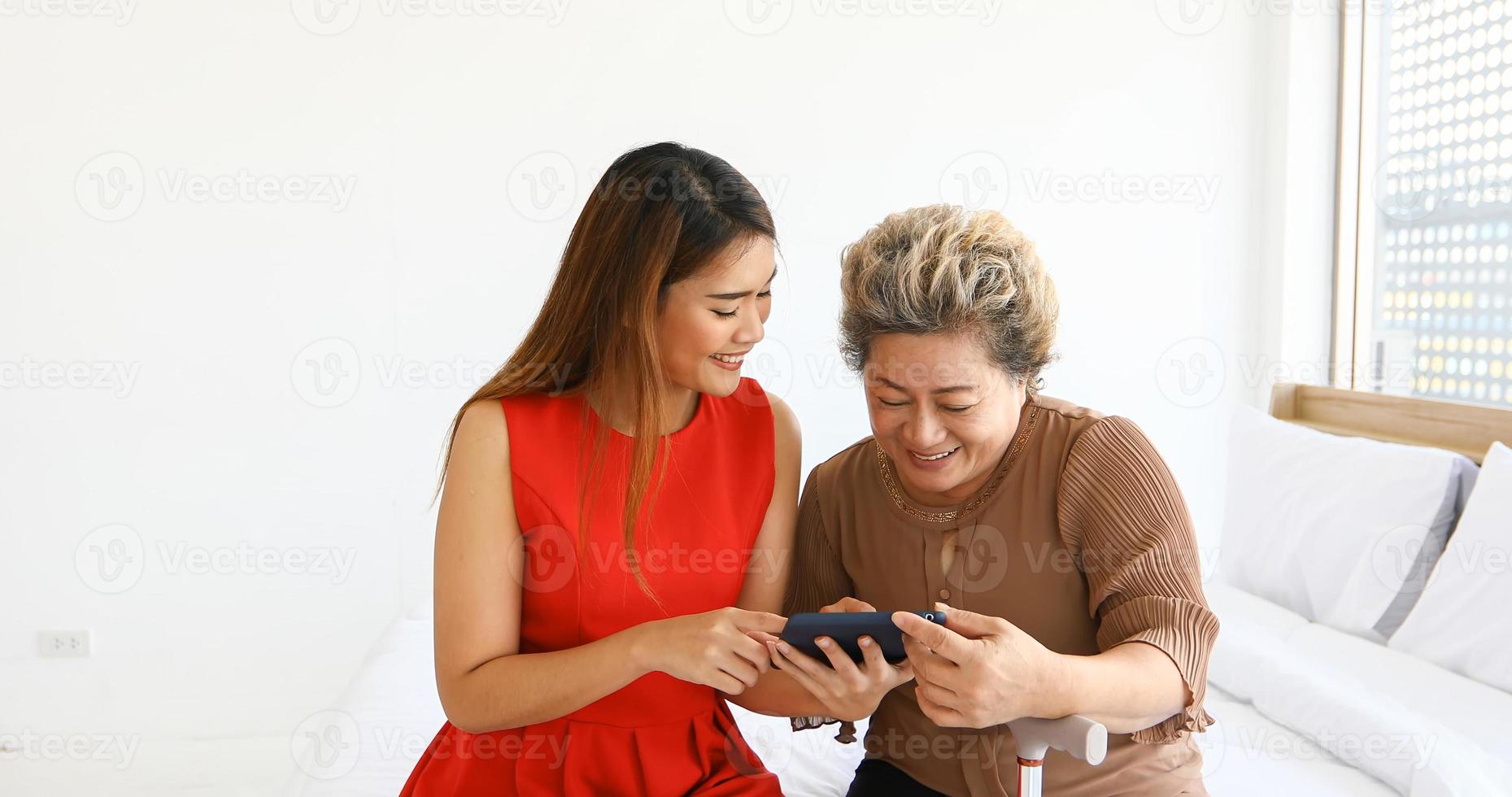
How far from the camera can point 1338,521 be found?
2531 mm

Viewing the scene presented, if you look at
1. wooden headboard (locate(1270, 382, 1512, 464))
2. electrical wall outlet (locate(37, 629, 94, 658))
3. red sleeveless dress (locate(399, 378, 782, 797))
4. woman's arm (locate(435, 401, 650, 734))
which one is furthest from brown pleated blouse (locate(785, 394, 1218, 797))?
electrical wall outlet (locate(37, 629, 94, 658))

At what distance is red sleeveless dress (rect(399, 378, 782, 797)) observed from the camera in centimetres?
150

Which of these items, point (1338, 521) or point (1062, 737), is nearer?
point (1062, 737)

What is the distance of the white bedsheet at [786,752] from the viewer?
1.85 metres

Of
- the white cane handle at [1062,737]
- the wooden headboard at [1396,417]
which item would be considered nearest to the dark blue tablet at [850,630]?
the white cane handle at [1062,737]

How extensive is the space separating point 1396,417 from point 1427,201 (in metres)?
0.62

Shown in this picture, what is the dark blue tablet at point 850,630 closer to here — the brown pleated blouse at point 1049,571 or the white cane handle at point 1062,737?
the white cane handle at point 1062,737

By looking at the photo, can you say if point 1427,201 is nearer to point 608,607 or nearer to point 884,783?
point 884,783

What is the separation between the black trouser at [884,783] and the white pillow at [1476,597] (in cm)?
126

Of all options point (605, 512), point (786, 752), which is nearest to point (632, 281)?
point (605, 512)

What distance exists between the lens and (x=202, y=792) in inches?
123

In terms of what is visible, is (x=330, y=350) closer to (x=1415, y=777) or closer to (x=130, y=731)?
(x=130, y=731)

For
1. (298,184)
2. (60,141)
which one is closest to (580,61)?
(298,184)

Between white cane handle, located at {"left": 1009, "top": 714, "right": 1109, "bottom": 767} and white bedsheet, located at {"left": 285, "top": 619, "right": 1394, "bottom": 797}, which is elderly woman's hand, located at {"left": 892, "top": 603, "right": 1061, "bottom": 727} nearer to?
white cane handle, located at {"left": 1009, "top": 714, "right": 1109, "bottom": 767}
